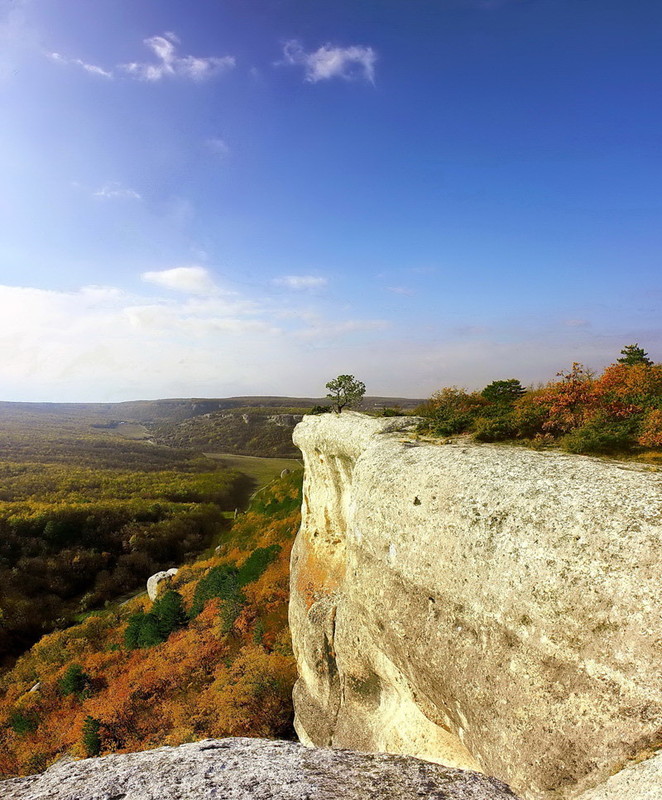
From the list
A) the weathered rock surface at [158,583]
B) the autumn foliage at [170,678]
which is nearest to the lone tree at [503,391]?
the autumn foliage at [170,678]

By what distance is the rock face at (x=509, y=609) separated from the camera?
5.86 meters

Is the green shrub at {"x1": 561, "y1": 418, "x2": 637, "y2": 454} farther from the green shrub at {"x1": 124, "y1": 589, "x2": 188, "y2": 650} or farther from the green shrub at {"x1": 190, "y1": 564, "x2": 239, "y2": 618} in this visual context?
the green shrub at {"x1": 124, "y1": 589, "x2": 188, "y2": 650}

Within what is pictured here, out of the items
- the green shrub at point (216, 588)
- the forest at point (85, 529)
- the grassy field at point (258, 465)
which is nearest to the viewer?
the green shrub at point (216, 588)

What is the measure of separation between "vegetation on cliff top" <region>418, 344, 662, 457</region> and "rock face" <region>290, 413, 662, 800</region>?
1314mm

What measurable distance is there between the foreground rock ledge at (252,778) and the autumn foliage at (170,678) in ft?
55.5

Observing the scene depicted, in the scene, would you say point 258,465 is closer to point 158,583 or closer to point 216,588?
point 158,583

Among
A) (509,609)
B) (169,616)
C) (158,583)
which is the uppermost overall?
(509,609)

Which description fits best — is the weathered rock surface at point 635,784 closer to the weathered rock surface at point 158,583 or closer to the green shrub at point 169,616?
the green shrub at point 169,616

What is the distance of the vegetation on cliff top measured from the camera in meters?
9.73

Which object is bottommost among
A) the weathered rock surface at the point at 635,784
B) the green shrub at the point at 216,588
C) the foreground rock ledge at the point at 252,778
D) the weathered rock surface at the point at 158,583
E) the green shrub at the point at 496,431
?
the weathered rock surface at the point at 158,583

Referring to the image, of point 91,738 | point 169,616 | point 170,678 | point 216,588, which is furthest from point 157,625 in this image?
point 91,738

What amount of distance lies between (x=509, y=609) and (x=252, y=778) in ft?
16.3

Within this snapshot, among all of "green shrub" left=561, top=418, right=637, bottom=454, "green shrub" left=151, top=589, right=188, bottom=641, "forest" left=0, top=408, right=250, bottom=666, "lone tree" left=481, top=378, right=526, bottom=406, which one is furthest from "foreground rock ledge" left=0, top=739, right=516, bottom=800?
"forest" left=0, top=408, right=250, bottom=666

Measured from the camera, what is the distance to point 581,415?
11570 millimetres
